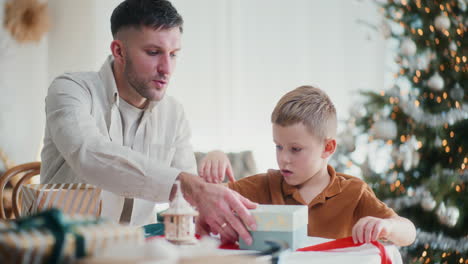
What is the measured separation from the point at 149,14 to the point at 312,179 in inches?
35.7

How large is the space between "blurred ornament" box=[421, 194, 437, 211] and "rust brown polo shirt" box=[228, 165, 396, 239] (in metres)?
1.40

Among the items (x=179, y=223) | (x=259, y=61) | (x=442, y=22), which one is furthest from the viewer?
(x=259, y=61)

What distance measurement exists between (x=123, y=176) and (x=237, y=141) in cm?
340

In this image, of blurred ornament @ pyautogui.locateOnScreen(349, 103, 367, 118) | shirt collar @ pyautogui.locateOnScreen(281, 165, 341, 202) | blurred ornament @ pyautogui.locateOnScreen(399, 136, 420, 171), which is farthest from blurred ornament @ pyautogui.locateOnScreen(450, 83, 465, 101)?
shirt collar @ pyautogui.locateOnScreen(281, 165, 341, 202)

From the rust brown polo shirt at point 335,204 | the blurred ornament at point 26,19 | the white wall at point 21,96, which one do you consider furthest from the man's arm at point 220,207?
the blurred ornament at point 26,19

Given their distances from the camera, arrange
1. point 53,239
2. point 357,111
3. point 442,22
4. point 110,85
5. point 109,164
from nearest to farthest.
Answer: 1. point 53,239
2. point 109,164
3. point 110,85
4. point 442,22
5. point 357,111

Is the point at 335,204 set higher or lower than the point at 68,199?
lower

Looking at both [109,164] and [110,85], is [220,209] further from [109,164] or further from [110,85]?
[110,85]

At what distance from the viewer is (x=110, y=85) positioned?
7.13ft

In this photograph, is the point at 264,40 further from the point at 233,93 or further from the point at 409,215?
the point at 409,215

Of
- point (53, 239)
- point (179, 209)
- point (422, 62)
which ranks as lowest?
point (179, 209)

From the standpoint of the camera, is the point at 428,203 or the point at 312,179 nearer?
the point at 312,179

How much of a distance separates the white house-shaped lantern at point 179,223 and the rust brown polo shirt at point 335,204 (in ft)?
1.86

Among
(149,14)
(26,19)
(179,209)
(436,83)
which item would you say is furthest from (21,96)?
(179,209)
